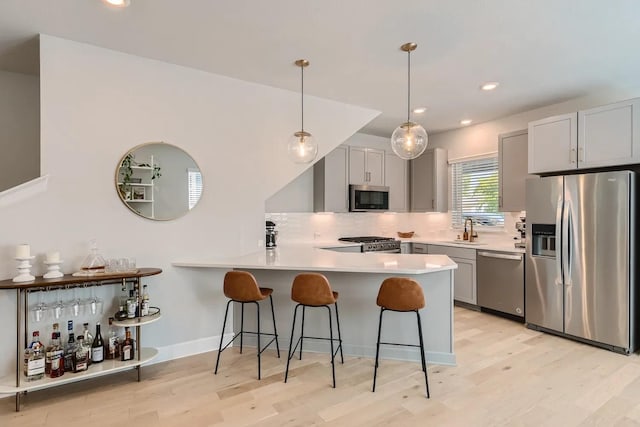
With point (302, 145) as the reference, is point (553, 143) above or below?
above

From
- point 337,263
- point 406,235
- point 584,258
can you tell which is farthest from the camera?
point 406,235

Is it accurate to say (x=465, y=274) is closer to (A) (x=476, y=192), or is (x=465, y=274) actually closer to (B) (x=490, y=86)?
(A) (x=476, y=192)

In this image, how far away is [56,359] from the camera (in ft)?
8.08

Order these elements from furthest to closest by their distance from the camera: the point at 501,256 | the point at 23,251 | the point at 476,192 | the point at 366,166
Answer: the point at 366,166 → the point at 476,192 → the point at 501,256 → the point at 23,251

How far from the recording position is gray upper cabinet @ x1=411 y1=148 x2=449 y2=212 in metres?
5.49

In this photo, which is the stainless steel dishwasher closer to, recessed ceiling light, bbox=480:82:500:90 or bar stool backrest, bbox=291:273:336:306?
recessed ceiling light, bbox=480:82:500:90

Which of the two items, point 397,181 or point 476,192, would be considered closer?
point 476,192

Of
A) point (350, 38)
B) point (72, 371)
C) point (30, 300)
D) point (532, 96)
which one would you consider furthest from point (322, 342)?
point (532, 96)

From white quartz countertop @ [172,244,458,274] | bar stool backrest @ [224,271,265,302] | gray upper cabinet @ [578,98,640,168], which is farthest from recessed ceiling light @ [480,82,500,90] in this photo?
bar stool backrest @ [224,271,265,302]

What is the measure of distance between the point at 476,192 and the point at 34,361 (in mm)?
5444

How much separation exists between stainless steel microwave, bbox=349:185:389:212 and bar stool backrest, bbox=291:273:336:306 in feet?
8.43

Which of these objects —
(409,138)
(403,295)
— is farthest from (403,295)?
(409,138)

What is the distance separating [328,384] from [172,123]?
105 inches

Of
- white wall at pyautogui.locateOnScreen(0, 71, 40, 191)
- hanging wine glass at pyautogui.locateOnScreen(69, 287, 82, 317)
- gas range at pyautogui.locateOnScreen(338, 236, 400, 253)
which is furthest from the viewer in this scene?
gas range at pyautogui.locateOnScreen(338, 236, 400, 253)
